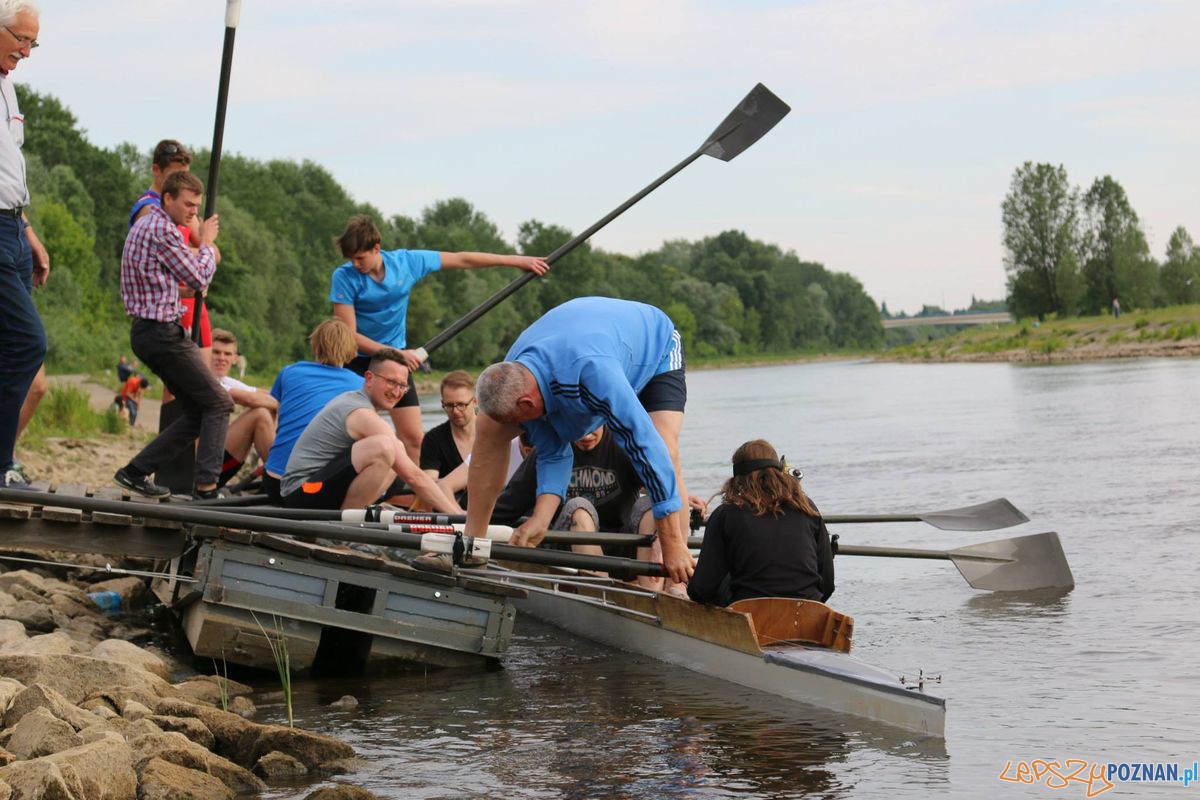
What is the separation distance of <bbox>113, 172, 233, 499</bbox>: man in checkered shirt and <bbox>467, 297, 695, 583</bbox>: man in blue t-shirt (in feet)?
9.02

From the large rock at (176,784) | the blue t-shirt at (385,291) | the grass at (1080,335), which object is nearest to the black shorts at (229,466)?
the blue t-shirt at (385,291)

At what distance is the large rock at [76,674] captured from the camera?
5.87 m

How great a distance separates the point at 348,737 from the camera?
243 inches

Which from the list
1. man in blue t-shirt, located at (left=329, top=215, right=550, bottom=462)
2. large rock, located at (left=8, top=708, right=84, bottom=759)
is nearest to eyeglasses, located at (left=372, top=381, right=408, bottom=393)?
man in blue t-shirt, located at (left=329, top=215, right=550, bottom=462)

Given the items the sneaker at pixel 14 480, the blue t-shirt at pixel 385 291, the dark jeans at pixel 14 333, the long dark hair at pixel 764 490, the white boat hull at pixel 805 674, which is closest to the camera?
the white boat hull at pixel 805 674

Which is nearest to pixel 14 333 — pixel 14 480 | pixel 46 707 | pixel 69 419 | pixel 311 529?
pixel 14 480

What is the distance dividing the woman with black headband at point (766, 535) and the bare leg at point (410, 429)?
361cm

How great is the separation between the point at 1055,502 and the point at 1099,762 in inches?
352

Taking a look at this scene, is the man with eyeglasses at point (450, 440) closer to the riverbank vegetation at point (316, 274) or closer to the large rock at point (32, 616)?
the large rock at point (32, 616)

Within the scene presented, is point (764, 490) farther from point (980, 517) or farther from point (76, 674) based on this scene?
point (980, 517)

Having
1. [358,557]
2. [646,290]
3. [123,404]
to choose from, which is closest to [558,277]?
[646,290]

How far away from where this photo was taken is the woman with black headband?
6207 millimetres

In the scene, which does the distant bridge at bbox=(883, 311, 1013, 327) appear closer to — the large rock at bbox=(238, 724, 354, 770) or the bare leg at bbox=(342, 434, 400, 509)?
the bare leg at bbox=(342, 434, 400, 509)

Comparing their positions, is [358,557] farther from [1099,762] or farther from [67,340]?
[67,340]
